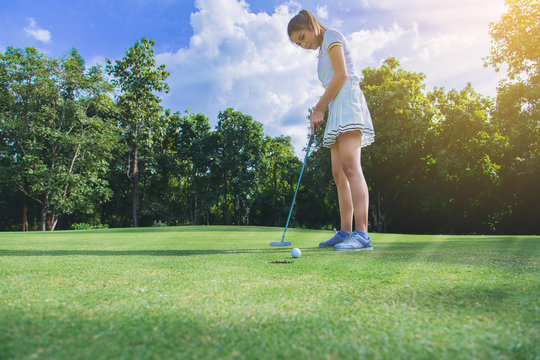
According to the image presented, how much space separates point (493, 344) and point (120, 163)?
30571mm

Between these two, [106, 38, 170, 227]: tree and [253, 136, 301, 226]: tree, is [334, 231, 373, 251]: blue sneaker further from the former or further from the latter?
[253, 136, 301, 226]: tree

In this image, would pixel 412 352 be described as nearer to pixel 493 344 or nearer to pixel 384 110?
pixel 493 344

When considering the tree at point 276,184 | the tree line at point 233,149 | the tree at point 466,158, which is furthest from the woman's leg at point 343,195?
the tree at point 276,184

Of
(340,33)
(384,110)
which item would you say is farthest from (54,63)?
(340,33)

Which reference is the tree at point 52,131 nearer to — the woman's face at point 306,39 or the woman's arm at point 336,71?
the woman's face at point 306,39

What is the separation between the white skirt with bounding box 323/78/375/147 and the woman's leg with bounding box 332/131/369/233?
0.30 feet

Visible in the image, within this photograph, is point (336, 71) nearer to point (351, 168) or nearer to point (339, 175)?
point (351, 168)

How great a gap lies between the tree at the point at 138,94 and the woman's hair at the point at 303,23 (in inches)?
987

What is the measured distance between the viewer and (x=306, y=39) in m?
3.65

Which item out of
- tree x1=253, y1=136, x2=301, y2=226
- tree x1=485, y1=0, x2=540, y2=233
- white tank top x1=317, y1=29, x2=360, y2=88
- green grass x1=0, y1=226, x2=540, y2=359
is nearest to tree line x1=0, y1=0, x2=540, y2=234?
tree x1=485, y1=0, x2=540, y2=233

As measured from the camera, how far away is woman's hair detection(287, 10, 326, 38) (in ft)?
11.8

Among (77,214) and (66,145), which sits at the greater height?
(66,145)

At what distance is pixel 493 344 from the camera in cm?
78

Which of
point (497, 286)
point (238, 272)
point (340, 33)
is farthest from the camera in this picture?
point (340, 33)
